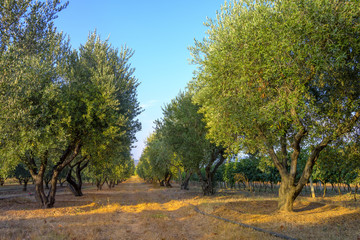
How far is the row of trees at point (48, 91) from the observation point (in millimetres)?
15320

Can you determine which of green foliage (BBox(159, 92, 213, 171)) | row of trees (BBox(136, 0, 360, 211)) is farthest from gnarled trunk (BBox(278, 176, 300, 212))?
green foliage (BBox(159, 92, 213, 171))

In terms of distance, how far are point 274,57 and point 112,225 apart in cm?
1194

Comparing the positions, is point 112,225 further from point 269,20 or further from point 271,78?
point 269,20

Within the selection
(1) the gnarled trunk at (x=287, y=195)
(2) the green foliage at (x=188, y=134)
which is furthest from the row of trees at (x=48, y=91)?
(1) the gnarled trunk at (x=287, y=195)

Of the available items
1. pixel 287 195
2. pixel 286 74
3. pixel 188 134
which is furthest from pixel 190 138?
pixel 286 74

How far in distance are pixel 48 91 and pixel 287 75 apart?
15214 mm

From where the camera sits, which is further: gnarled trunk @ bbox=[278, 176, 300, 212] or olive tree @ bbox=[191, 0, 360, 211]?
gnarled trunk @ bbox=[278, 176, 300, 212]

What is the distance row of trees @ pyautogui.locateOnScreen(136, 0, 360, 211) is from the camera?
1135cm

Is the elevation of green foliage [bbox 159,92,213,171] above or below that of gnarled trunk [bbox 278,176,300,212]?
above

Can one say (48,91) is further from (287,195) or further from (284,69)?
(287,195)

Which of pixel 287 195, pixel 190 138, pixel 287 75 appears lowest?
pixel 287 195

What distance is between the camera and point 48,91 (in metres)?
17.5

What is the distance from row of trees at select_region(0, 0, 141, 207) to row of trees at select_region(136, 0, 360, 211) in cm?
920

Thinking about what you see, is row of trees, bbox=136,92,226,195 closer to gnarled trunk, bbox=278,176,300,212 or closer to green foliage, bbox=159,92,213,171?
green foliage, bbox=159,92,213,171
